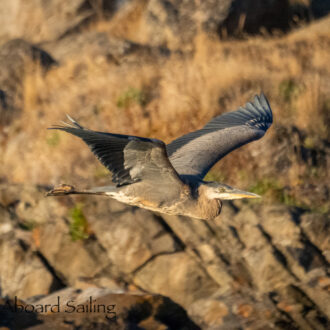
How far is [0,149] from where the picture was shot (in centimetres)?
904

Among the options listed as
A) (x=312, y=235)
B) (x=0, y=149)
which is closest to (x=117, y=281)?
(x=312, y=235)

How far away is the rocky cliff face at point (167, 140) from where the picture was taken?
17.8 feet

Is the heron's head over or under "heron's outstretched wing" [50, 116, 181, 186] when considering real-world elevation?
under

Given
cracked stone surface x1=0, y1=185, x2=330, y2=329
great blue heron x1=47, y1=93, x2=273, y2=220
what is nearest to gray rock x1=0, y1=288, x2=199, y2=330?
cracked stone surface x1=0, y1=185, x2=330, y2=329

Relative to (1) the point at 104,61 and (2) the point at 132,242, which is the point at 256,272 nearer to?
(2) the point at 132,242

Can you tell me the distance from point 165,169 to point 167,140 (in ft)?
12.2

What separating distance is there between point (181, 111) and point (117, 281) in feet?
9.26

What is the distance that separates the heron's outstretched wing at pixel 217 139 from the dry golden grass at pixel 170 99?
1370 mm

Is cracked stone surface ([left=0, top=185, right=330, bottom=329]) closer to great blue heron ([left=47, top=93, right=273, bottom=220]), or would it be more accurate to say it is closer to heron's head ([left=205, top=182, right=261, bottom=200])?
great blue heron ([left=47, top=93, right=273, bottom=220])

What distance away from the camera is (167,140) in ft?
25.3

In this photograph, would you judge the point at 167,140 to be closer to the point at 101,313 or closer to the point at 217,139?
the point at 217,139

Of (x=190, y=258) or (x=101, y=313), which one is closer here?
(x=101, y=313)

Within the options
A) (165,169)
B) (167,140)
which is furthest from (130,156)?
(167,140)

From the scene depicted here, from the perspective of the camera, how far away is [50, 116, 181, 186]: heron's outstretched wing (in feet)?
12.3
